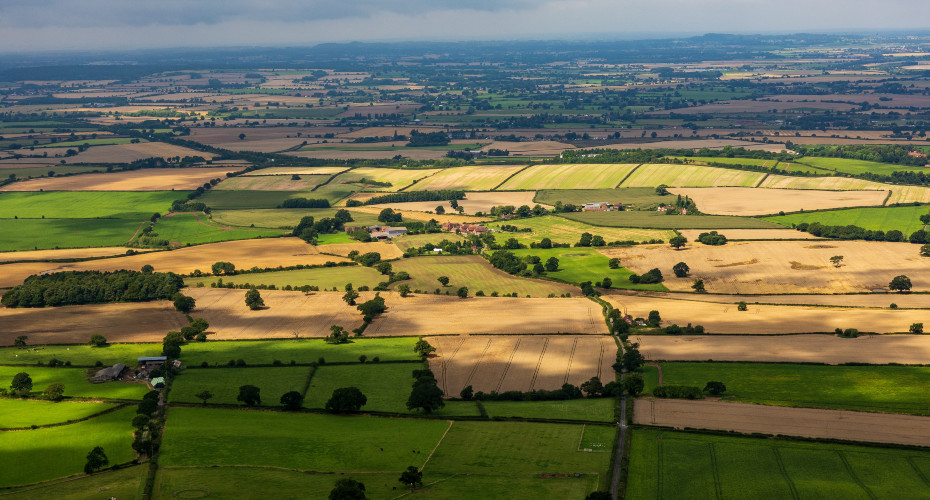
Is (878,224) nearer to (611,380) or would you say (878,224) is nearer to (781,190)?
(781,190)

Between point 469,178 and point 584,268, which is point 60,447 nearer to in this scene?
point 584,268

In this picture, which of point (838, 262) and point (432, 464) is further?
point (838, 262)

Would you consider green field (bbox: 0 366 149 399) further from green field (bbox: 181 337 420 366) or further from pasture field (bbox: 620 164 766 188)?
pasture field (bbox: 620 164 766 188)

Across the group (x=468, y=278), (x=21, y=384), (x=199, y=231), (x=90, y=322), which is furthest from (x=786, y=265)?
(x=21, y=384)

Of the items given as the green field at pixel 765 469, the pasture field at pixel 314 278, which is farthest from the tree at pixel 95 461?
the pasture field at pixel 314 278

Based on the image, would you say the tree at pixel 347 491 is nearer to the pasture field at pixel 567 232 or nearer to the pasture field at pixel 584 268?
the pasture field at pixel 584 268

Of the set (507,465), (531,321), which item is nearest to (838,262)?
(531,321)
